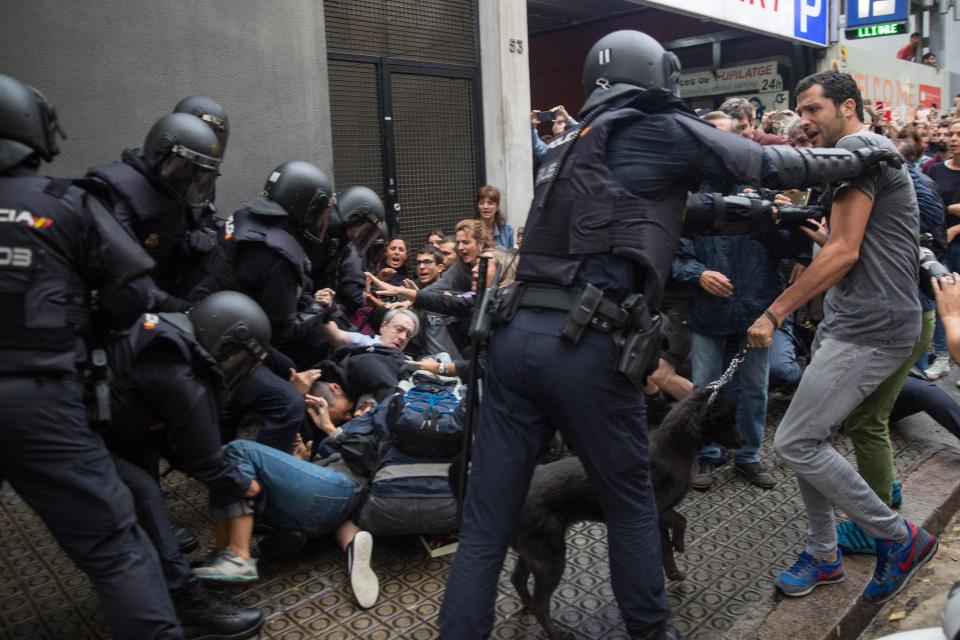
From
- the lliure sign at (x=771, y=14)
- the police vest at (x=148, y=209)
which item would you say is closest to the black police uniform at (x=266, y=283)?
the police vest at (x=148, y=209)

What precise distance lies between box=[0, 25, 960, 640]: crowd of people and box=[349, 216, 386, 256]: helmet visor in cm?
19

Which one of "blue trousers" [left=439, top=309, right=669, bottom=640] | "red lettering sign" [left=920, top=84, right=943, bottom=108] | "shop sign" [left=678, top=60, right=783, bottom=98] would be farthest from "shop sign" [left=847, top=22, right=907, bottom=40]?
"blue trousers" [left=439, top=309, right=669, bottom=640]

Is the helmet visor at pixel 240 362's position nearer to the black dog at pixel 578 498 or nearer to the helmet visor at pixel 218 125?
the black dog at pixel 578 498

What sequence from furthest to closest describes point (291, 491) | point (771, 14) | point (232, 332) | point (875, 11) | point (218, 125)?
point (875, 11) → point (771, 14) → point (218, 125) → point (291, 491) → point (232, 332)

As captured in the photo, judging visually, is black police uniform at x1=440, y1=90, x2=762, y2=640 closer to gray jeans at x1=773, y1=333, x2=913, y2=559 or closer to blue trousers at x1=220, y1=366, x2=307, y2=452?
gray jeans at x1=773, y1=333, x2=913, y2=559

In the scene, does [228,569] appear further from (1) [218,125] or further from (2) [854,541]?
(2) [854,541]

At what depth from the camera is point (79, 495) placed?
252cm

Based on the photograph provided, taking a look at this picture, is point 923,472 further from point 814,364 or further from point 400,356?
point 400,356

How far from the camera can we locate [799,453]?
10.6ft

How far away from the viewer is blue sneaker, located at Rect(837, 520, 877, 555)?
12.3 feet

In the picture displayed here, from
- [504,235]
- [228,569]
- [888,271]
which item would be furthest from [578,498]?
[504,235]

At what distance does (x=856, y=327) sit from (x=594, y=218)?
1471 mm

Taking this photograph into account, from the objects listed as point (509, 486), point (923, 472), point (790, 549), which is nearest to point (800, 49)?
point (923, 472)

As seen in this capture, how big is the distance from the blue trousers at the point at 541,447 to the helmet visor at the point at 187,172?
198 cm
